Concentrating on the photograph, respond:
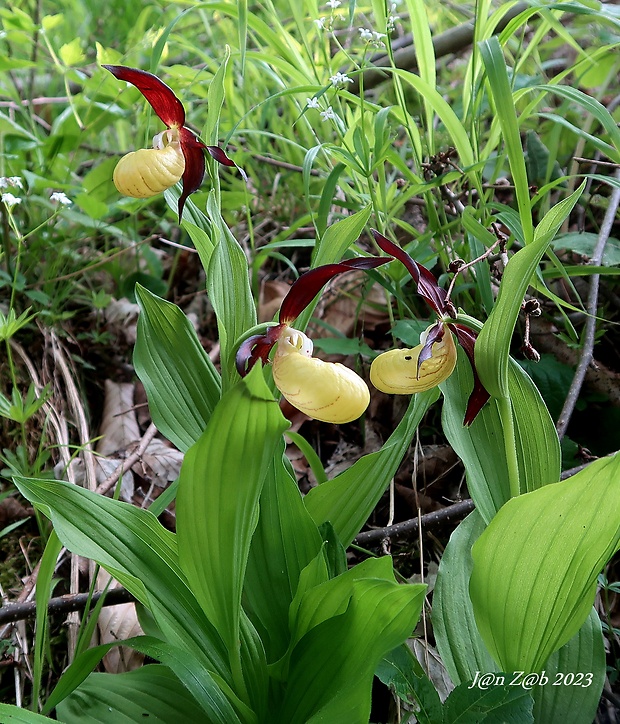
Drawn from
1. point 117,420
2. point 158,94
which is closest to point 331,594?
point 158,94

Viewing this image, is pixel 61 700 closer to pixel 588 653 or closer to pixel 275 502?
pixel 275 502

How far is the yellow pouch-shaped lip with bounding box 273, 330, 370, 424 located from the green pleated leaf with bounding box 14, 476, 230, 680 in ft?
0.96

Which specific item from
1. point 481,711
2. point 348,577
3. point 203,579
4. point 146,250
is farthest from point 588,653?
point 146,250

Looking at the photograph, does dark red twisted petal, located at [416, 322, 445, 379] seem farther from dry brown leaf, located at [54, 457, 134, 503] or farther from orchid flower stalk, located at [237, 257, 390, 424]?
dry brown leaf, located at [54, 457, 134, 503]

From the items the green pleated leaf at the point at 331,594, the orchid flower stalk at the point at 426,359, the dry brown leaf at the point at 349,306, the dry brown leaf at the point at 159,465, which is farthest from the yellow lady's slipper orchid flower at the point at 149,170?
the dry brown leaf at the point at 349,306

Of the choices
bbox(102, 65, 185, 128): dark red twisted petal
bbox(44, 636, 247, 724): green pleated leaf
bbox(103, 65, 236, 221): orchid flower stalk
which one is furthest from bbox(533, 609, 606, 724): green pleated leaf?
bbox(102, 65, 185, 128): dark red twisted petal

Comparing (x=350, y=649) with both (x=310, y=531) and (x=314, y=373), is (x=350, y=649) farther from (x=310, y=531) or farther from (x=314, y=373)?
(x=314, y=373)

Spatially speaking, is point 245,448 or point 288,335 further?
point 288,335

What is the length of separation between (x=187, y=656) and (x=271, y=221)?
5.43ft

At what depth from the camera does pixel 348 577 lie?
0.76 metres

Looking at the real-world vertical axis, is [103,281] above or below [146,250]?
below

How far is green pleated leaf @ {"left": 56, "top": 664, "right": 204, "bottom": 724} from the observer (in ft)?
2.83

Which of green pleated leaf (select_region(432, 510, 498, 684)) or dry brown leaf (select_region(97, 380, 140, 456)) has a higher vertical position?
green pleated leaf (select_region(432, 510, 498, 684))

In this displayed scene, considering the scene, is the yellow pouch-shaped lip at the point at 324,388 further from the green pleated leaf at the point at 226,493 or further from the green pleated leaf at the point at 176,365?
the green pleated leaf at the point at 176,365
